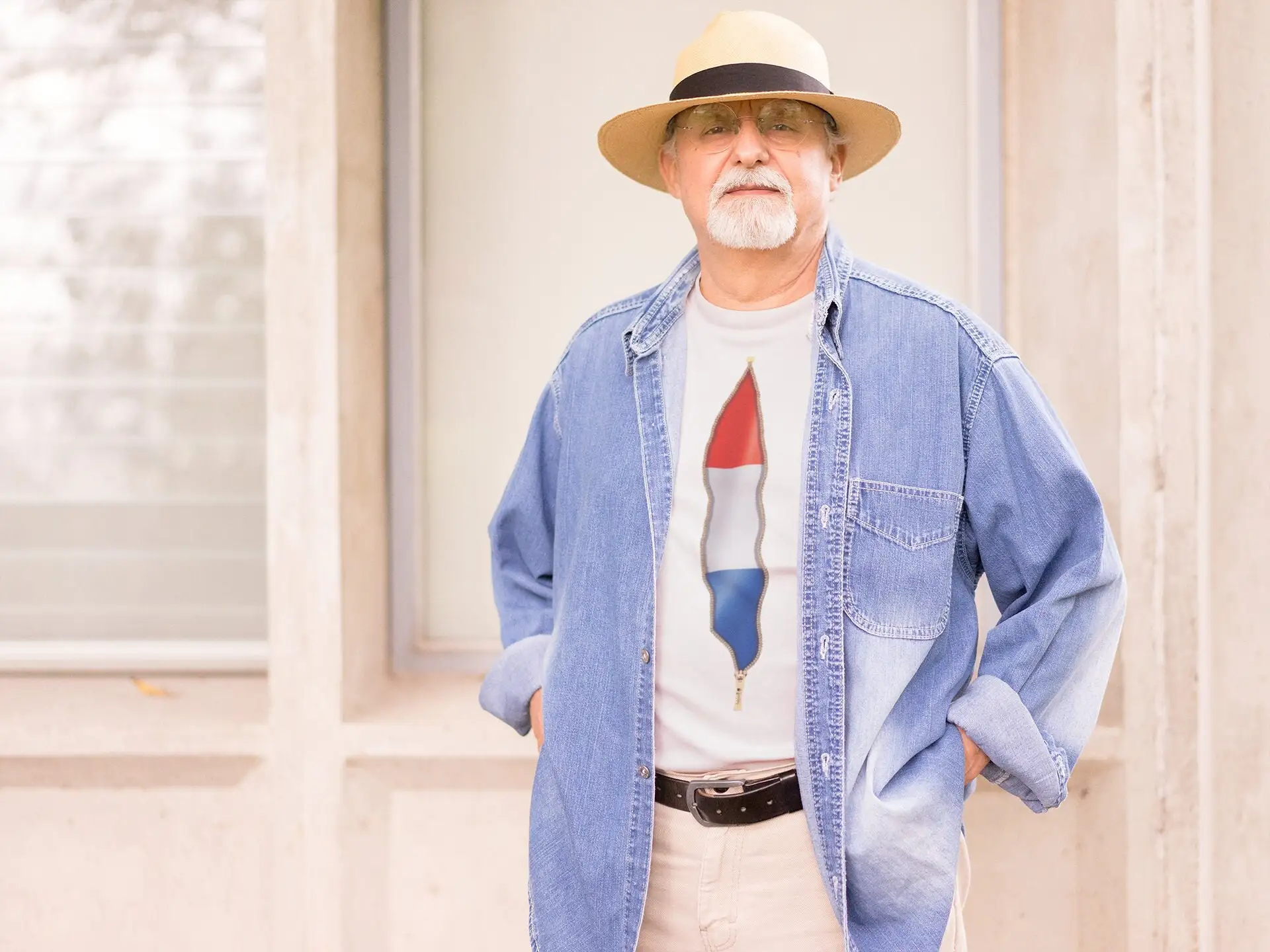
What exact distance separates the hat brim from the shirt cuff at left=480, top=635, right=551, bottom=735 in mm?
904

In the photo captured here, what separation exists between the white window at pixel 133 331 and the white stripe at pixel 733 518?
1.71m

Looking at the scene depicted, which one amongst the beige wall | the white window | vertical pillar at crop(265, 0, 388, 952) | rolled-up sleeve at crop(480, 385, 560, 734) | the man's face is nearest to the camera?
the man's face

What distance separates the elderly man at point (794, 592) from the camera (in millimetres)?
1452

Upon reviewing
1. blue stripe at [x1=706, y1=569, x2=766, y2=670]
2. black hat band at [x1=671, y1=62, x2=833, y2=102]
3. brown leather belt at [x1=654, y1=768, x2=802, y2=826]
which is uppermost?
black hat band at [x1=671, y1=62, x2=833, y2=102]

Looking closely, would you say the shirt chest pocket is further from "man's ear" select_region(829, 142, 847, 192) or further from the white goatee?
"man's ear" select_region(829, 142, 847, 192)

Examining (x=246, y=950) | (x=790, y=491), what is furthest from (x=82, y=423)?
(x=790, y=491)

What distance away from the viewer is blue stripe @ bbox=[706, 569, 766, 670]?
1.50 metres

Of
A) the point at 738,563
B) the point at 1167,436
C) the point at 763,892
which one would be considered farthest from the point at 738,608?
the point at 1167,436

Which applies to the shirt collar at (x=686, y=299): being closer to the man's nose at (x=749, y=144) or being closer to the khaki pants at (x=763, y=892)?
the man's nose at (x=749, y=144)

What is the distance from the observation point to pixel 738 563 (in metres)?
1.52

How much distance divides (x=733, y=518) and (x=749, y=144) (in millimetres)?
598

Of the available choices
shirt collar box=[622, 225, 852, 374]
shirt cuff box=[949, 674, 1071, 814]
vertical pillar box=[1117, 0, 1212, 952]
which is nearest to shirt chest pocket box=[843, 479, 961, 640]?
shirt cuff box=[949, 674, 1071, 814]

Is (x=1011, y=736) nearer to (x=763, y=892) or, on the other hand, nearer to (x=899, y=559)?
(x=899, y=559)

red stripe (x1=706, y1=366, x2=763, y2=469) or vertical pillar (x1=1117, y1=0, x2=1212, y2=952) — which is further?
vertical pillar (x1=1117, y1=0, x2=1212, y2=952)
